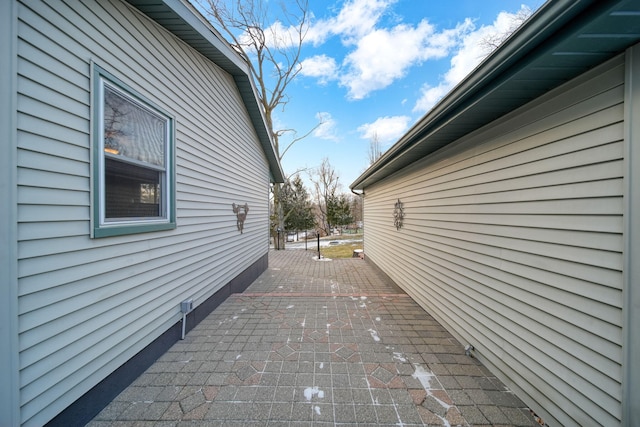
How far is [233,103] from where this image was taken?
15.5ft

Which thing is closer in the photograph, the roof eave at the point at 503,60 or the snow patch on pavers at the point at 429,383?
the roof eave at the point at 503,60

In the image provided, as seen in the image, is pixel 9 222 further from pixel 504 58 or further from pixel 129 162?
pixel 504 58

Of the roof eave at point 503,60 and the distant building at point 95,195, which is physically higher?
the roof eave at point 503,60

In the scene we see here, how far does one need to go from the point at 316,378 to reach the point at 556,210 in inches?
95.5

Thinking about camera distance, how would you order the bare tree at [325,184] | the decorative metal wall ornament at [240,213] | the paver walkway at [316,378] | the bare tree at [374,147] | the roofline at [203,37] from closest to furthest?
the paver walkway at [316,378]
the roofline at [203,37]
the decorative metal wall ornament at [240,213]
the bare tree at [374,147]
the bare tree at [325,184]

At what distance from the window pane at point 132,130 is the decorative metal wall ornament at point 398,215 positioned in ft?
13.8

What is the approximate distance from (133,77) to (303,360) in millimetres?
3301

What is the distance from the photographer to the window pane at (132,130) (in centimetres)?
204

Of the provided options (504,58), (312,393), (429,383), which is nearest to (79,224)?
(312,393)

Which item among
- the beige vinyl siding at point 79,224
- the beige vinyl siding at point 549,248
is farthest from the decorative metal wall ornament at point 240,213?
the beige vinyl siding at point 549,248

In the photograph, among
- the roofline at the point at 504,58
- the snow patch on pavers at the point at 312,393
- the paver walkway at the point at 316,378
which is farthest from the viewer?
the snow patch on pavers at the point at 312,393

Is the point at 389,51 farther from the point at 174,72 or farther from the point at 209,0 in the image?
the point at 174,72

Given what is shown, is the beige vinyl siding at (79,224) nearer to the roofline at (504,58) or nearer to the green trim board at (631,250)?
the roofline at (504,58)

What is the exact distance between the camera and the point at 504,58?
1638mm
